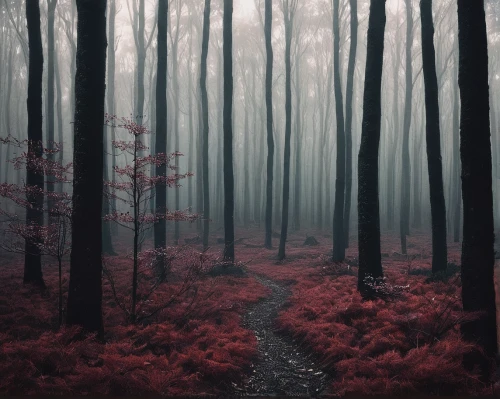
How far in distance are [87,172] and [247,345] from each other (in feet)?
13.8

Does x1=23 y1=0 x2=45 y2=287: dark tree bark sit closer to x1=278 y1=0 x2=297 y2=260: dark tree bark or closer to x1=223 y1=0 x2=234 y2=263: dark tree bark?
x1=223 y1=0 x2=234 y2=263: dark tree bark

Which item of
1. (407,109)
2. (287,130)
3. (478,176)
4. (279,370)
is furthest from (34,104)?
(407,109)

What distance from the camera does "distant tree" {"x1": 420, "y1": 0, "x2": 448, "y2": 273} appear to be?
975 centimetres

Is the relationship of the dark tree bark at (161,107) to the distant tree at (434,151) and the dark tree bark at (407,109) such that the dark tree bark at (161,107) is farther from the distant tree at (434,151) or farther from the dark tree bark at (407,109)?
the dark tree bark at (407,109)

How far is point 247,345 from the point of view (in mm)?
6098

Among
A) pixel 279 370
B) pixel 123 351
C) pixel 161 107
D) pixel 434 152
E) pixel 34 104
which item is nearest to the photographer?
pixel 123 351

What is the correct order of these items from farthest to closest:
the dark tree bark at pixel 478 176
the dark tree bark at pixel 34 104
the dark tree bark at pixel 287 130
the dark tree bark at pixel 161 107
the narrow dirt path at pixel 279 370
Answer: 1. the dark tree bark at pixel 287 130
2. the dark tree bark at pixel 161 107
3. the dark tree bark at pixel 34 104
4. the narrow dirt path at pixel 279 370
5. the dark tree bark at pixel 478 176

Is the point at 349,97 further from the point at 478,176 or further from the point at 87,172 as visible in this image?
the point at 87,172

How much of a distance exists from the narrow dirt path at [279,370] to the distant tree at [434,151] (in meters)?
5.64

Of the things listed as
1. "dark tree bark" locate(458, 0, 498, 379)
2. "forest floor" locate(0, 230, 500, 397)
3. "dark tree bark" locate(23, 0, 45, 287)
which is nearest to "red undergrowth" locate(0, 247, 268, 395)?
"forest floor" locate(0, 230, 500, 397)

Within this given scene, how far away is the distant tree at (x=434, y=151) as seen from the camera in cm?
975

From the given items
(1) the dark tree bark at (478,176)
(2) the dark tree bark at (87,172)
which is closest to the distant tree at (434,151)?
(1) the dark tree bark at (478,176)

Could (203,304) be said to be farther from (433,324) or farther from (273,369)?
(433,324)

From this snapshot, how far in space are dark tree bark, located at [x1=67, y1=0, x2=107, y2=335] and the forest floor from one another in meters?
0.54
